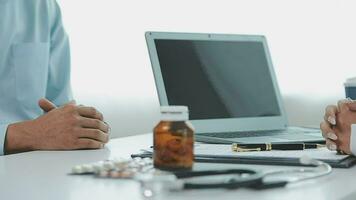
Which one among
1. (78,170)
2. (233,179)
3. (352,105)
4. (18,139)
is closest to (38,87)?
(18,139)

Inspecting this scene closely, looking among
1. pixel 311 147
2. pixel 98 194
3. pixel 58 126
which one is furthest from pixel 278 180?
pixel 58 126

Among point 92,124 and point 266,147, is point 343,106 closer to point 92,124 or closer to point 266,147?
point 266,147

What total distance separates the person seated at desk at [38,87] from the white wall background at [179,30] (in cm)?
53

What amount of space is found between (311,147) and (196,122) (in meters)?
0.45

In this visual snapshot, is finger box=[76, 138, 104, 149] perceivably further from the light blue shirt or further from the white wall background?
the white wall background

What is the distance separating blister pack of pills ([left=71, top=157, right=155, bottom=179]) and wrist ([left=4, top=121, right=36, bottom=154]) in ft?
1.37

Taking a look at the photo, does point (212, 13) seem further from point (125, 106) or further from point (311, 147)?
point (311, 147)

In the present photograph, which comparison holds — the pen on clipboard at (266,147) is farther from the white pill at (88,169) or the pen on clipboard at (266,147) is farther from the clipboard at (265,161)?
the white pill at (88,169)

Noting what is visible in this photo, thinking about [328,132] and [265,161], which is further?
[328,132]

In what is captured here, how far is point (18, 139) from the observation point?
1.27 meters

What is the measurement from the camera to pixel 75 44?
224cm

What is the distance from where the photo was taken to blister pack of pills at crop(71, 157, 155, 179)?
0.82 metres

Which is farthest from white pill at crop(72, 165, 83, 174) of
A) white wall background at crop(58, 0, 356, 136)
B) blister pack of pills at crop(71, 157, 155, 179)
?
white wall background at crop(58, 0, 356, 136)

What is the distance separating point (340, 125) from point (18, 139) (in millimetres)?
686
